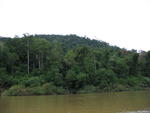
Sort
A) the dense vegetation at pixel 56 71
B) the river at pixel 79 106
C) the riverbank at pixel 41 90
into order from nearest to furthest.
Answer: the river at pixel 79 106 < the riverbank at pixel 41 90 < the dense vegetation at pixel 56 71

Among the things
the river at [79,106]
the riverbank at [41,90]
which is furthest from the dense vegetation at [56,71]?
the river at [79,106]

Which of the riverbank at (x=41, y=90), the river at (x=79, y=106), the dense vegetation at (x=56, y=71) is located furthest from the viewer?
the dense vegetation at (x=56, y=71)

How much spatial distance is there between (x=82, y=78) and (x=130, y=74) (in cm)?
1770

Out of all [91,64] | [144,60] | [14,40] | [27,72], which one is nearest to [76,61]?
[91,64]

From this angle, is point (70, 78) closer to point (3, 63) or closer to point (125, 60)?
point (3, 63)

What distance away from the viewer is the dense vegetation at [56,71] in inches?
1583

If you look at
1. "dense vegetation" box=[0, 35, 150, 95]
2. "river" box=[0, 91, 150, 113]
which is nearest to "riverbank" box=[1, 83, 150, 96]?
"dense vegetation" box=[0, 35, 150, 95]

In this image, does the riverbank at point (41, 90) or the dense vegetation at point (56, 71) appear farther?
the dense vegetation at point (56, 71)

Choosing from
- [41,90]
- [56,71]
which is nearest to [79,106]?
[41,90]

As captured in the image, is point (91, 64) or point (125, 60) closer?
point (91, 64)

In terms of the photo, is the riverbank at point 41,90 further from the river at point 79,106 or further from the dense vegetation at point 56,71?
the river at point 79,106

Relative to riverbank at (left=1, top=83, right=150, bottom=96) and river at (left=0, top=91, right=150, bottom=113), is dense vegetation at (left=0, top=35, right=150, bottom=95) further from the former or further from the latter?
river at (left=0, top=91, right=150, bottom=113)

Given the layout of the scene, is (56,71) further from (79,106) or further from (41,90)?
(79,106)

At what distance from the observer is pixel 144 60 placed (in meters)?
59.8
